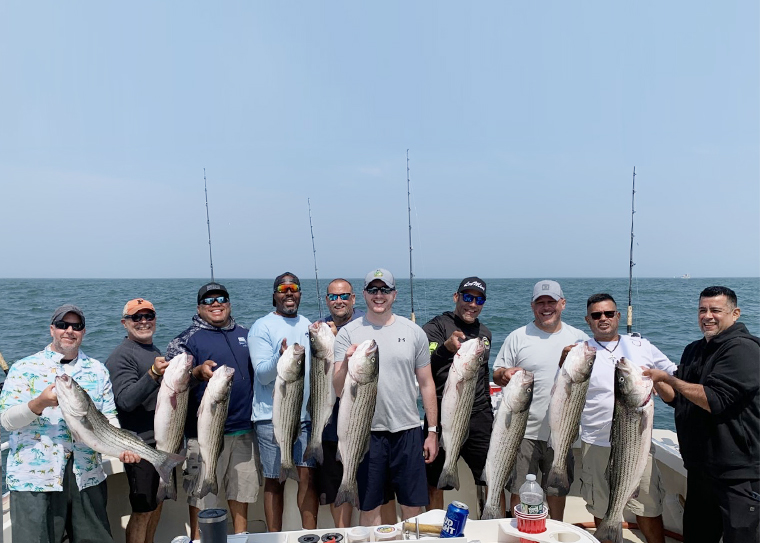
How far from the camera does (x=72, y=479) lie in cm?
423

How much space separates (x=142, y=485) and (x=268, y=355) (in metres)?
1.50

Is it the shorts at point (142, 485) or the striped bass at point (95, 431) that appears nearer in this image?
the striped bass at point (95, 431)

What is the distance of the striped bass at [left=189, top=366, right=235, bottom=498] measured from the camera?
453 centimetres

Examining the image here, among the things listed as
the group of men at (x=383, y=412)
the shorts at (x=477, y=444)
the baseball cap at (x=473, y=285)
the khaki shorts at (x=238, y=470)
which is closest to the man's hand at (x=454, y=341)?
the group of men at (x=383, y=412)

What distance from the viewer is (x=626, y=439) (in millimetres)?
4547

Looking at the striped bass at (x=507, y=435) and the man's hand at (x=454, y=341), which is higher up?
the man's hand at (x=454, y=341)

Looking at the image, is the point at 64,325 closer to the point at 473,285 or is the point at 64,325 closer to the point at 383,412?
the point at 383,412

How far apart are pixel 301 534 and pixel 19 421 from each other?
6.86 feet

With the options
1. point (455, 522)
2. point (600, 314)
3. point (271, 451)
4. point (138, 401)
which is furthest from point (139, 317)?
point (600, 314)

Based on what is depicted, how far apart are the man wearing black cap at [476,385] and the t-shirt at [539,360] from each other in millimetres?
271

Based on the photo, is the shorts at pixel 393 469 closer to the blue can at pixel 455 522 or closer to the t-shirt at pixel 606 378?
the blue can at pixel 455 522

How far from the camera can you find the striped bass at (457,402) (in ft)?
15.2

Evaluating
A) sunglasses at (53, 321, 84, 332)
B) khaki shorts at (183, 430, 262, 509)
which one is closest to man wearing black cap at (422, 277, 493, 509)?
khaki shorts at (183, 430, 262, 509)

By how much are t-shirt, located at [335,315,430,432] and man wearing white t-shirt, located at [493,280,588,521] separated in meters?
0.75
